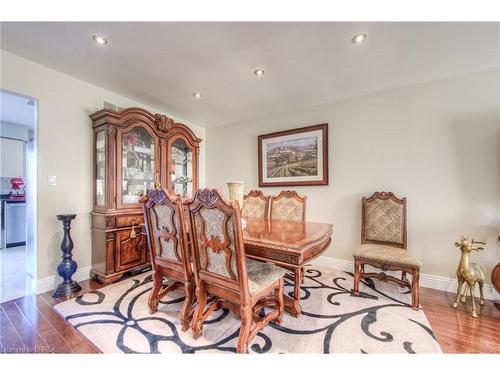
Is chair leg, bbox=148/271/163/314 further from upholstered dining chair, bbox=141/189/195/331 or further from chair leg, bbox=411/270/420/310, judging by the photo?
chair leg, bbox=411/270/420/310

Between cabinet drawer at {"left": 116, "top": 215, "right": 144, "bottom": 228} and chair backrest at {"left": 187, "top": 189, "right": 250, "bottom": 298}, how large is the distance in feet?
4.85

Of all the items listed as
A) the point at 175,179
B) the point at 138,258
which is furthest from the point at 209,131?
the point at 138,258

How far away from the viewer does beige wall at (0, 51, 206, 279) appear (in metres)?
2.10

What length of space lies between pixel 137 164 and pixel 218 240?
206cm

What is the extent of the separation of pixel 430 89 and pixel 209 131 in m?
3.40

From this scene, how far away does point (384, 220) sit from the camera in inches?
94.6

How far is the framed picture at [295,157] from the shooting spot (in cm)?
301

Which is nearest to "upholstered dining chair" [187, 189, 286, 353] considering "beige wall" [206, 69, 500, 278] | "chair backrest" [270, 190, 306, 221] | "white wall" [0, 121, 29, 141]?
"chair backrest" [270, 190, 306, 221]

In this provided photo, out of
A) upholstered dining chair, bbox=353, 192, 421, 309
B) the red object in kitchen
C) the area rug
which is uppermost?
the red object in kitchen

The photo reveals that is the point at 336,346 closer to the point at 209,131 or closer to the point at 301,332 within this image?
the point at 301,332

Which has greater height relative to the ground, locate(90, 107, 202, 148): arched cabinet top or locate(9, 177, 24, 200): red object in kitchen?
locate(90, 107, 202, 148): arched cabinet top

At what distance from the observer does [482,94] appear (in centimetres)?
213

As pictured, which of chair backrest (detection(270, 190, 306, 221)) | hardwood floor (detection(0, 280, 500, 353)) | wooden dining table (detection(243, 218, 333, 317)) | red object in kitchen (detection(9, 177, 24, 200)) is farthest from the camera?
red object in kitchen (detection(9, 177, 24, 200))
